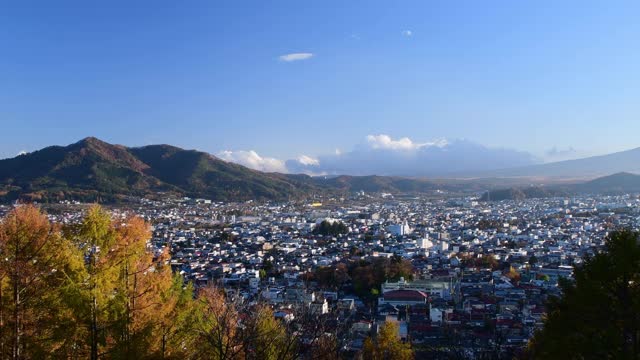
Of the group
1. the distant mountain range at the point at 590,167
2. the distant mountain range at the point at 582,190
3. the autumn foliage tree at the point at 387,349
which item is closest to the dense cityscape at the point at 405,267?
the autumn foliage tree at the point at 387,349

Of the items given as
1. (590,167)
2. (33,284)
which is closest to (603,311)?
(33,284)

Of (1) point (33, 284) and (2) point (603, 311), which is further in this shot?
(2) point (603, 311)

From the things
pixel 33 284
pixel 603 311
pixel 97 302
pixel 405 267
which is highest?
pixel 33 284

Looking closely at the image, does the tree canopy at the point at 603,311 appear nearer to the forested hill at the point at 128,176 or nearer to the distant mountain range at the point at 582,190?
the forested hill at the point at 128,176

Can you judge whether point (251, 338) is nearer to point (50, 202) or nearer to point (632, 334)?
point (632, 334)

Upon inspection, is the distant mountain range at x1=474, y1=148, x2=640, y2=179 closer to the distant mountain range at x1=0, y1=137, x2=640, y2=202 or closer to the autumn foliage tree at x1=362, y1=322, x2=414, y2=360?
the distant mountain range at x1=0, y1=137, x2=640, y2=202

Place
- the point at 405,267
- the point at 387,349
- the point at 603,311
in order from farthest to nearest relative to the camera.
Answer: the point at 405,267 → the point at 387,349 → the point at 603,311

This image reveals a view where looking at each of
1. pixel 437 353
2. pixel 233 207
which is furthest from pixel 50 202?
pixel 437 353

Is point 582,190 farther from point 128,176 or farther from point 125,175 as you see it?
point 125,175

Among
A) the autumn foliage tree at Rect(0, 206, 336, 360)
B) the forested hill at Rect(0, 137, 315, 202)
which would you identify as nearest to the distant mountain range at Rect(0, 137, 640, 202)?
the forested hill at Rect(0, 137, 315, 202)

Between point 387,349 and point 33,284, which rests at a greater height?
point 33,284
